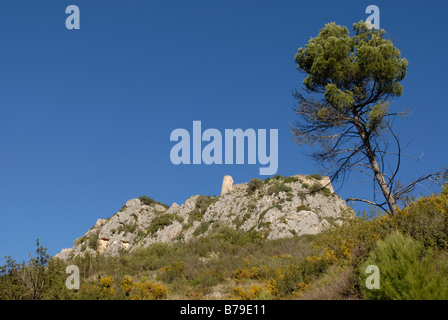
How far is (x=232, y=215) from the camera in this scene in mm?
37750

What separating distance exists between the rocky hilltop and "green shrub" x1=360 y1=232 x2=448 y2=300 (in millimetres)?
20755

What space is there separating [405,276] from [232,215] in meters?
32.3

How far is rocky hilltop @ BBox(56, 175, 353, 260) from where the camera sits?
30.3m

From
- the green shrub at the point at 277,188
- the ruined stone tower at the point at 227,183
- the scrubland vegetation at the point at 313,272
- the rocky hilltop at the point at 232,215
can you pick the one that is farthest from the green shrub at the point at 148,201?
the scrubland vegetation at the point at 313,272

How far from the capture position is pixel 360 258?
31.0 ft

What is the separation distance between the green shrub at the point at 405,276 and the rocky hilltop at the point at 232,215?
20.8 meters

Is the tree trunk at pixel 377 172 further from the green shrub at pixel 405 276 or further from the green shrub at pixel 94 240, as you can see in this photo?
the green shrub at pixel 94 240

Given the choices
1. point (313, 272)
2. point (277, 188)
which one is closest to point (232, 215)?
point (277, 188)

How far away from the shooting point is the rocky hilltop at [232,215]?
30281mm

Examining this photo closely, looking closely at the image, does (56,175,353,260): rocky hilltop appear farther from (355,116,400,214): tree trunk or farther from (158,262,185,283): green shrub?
(355,116,400,214): tree trunk

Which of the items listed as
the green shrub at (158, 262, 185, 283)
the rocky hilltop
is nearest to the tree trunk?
the green shrub at (158, 262, 185, 283)
